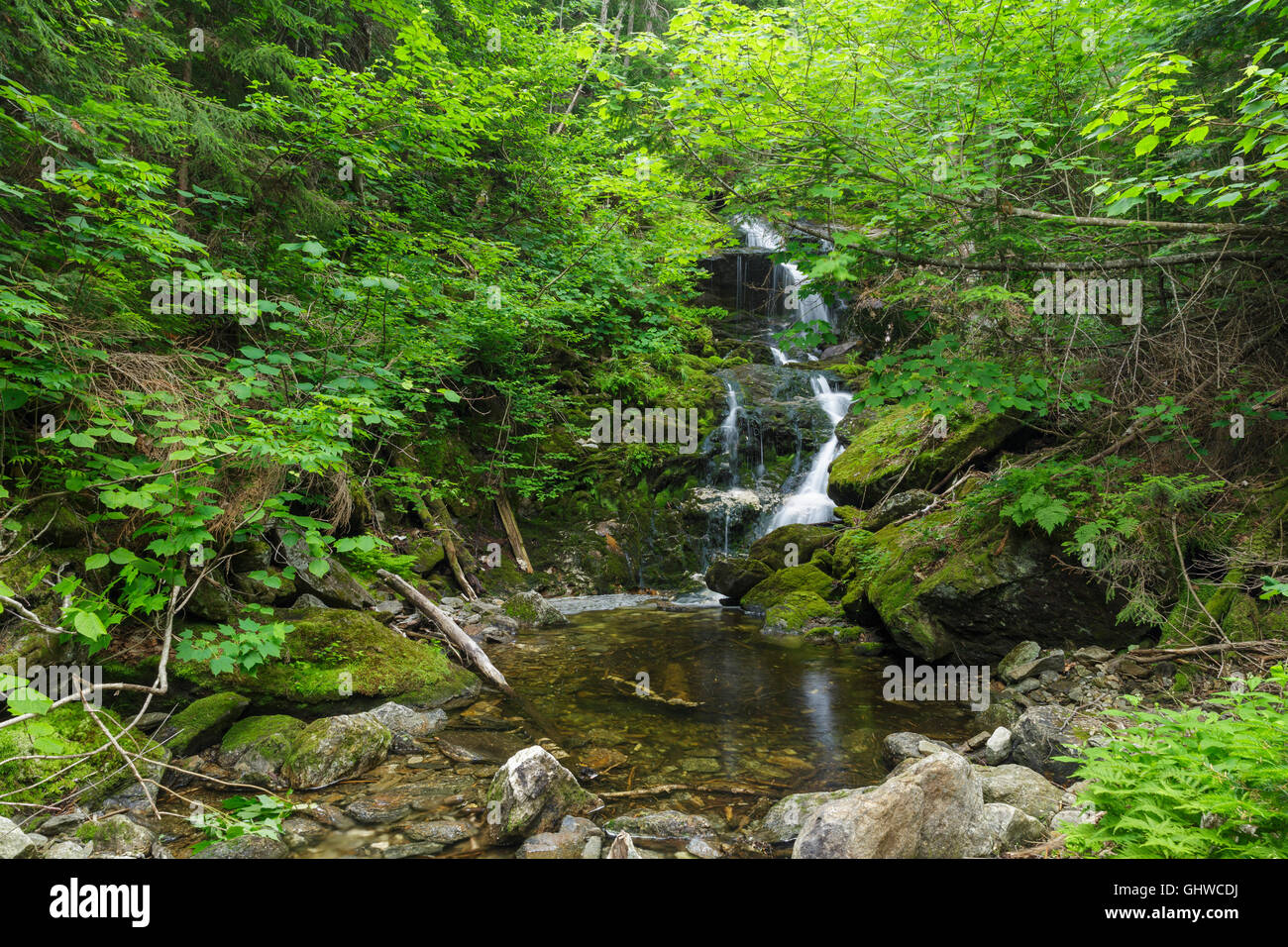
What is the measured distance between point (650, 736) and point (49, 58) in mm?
7662

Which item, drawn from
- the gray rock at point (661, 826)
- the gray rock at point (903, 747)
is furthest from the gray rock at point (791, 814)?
the gray rock at point (903, 747)

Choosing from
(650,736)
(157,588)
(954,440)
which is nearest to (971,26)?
(954,440)

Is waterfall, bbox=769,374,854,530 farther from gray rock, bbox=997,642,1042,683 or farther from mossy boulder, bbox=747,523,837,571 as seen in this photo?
gray rock, bbox=997,642,1042,683

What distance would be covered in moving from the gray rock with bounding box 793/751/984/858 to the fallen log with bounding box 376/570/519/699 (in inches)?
159

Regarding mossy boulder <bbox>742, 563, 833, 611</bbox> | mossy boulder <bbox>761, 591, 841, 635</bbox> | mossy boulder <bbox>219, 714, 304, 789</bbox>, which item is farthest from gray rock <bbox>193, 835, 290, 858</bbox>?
mossy boulder <bbox>742, 563, 833, 611</bbox>

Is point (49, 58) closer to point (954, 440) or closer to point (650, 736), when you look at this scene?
point (650, 736)

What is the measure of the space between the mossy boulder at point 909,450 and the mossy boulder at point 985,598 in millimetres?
1903

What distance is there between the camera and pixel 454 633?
7.43 meters

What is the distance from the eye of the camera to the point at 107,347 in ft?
15.4

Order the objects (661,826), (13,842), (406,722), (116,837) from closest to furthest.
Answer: (13,842) < (116,837) < (661,826) < (406,722)

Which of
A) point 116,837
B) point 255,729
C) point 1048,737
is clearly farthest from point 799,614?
point 116,837

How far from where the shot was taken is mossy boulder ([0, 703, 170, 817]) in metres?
3.62

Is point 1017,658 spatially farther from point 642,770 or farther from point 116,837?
point 116,837

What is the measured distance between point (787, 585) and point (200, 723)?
880 centimetres
